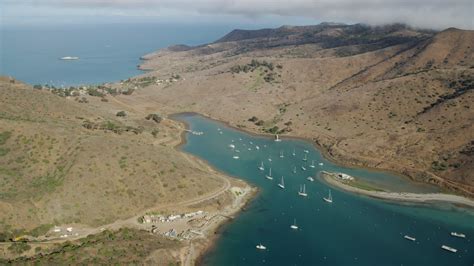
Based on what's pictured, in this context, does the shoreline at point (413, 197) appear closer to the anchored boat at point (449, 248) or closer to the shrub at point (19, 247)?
the anchored boat at point (449, 248)

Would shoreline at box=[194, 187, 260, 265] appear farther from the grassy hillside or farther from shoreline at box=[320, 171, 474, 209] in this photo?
shoreline at box=[320, 171, 474, 209]

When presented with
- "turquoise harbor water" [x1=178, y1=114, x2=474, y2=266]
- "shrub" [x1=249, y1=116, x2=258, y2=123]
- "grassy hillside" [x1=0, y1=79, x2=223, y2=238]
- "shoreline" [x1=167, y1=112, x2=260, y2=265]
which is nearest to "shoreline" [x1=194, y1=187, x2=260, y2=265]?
"shoreline" [x1=167, y1=112, x2=260, y2=265]

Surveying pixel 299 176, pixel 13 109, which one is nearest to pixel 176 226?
pixel 299 176

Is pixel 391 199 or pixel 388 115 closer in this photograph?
pixel 391 199

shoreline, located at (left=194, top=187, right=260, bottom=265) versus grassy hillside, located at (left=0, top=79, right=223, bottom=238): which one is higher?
grassy hillside, located at (left=0, top=79, right=223, bottom=238)

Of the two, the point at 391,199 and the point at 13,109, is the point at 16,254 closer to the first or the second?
the point at 13,109

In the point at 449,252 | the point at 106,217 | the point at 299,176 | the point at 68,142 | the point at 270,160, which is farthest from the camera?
the point at 270,160

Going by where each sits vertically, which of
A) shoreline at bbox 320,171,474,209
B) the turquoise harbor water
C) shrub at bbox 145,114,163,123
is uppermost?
shrub at bbox 145,114,163,123

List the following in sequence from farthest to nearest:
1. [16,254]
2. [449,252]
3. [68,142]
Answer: [68,142] < [449,252] < [16,254]

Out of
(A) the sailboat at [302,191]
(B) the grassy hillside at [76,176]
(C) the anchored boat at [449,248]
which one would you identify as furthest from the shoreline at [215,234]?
(C) the anchored boat at [449,248]
